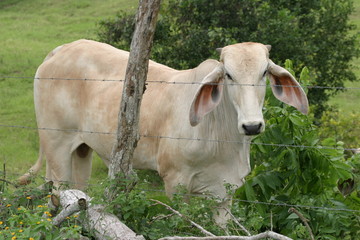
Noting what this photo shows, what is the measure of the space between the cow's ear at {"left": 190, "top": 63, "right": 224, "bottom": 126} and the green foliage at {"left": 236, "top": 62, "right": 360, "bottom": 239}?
19.0 inches

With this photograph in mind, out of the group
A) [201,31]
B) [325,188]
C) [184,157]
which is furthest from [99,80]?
[201,31]

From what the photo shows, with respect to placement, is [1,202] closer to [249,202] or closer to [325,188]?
[249,202]

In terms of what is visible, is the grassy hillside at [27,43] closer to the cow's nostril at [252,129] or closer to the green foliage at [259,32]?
the green foliage at [259,32]

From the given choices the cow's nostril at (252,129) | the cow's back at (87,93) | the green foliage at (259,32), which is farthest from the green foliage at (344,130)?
the cow's nostril at (252,129)

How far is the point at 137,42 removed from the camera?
5.05m

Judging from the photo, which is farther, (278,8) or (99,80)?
(278,8)

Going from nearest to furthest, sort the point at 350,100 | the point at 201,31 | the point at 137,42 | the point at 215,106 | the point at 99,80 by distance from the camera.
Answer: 1. the point at 137,42
2. the point at 215,106
3. the point at 99,80
4. the point at 201,31
5. the point at 350,100

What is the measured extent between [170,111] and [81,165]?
64.1 inches

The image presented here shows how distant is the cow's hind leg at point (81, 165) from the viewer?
7356 millimetres

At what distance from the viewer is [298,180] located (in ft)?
18.7

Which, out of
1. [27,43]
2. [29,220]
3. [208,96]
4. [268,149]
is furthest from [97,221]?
[27,43]

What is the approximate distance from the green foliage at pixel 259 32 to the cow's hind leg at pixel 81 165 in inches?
117

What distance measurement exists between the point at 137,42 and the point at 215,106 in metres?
0.91

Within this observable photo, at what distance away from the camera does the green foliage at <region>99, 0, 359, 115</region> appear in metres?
9.99
